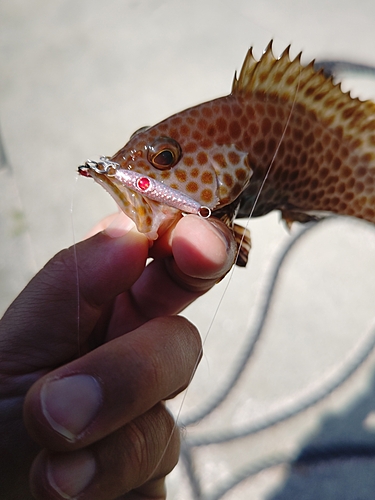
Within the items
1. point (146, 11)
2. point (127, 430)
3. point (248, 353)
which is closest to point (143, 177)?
point (127, 430)

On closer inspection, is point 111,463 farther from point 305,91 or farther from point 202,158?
point 305,91

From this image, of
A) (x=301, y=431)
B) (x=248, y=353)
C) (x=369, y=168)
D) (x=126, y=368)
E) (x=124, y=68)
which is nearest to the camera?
(x=126, y=368)

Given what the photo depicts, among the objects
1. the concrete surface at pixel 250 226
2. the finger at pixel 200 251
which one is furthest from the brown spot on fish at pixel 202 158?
the concrete surface at pixel 250 226

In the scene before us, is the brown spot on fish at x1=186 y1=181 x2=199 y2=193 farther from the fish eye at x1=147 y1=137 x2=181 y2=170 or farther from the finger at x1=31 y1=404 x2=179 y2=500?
the finger at x1=31 y1=404 x2=179 y2=500

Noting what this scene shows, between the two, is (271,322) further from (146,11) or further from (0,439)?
(146,11)

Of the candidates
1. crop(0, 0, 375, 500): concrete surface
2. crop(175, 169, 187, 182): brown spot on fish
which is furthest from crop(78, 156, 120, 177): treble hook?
crop(0, 0, 375, 500): concrete surface
